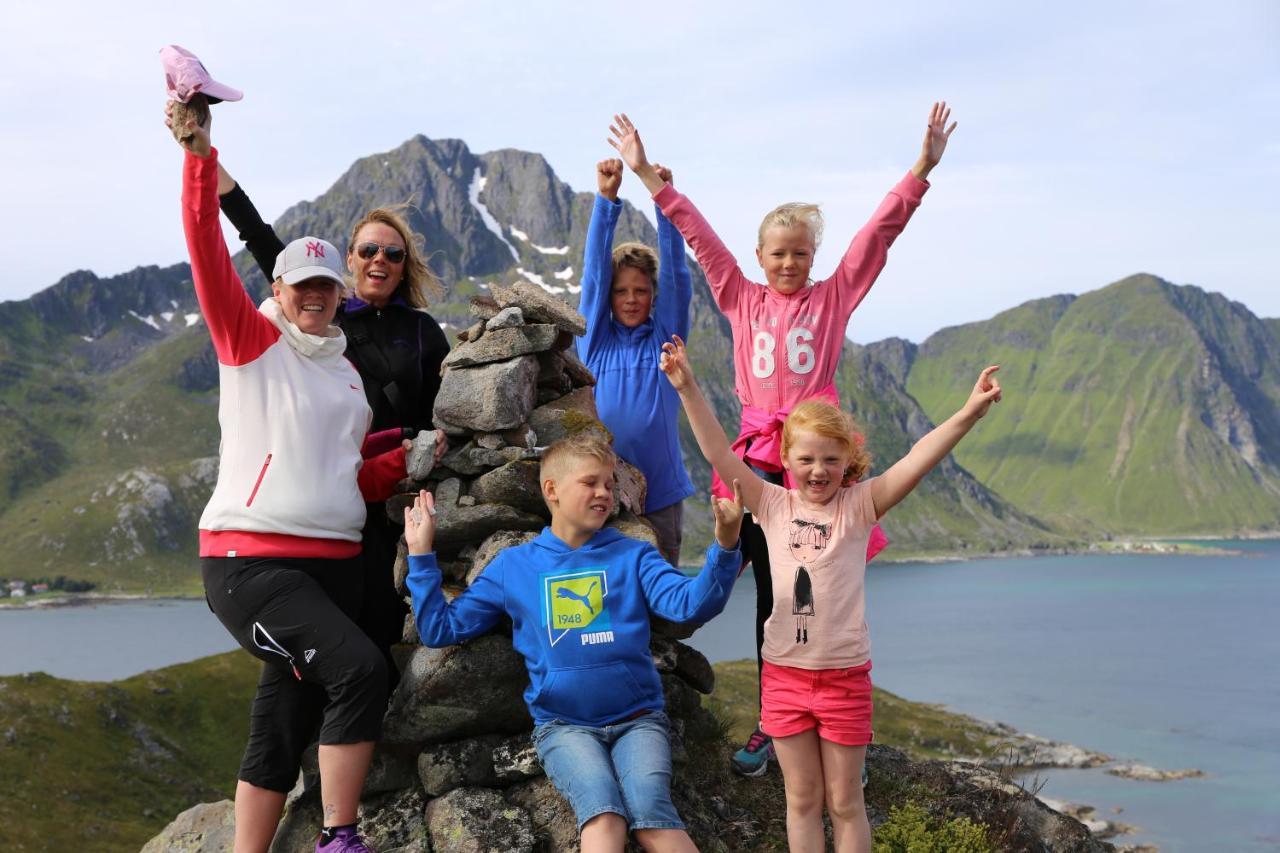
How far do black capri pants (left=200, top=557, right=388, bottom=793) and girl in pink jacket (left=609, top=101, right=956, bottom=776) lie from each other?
3.30m

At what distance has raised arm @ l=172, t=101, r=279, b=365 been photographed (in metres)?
6.65

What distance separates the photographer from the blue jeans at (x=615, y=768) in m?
6.55

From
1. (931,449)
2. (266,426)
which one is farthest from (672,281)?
(266,426)

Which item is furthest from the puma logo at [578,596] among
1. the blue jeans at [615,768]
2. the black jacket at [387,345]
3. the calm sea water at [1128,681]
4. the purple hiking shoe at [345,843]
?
the calm sea water at [1128,681]

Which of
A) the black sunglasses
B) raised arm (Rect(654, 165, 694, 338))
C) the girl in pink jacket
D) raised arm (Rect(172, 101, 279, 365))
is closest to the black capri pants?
raised arm (Rect(172, 101, 279, 365))

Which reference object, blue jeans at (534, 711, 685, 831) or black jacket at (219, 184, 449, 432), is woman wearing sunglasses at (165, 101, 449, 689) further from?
blue jeans at (534, 711, 685, 831)

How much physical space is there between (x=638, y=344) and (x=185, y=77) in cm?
479

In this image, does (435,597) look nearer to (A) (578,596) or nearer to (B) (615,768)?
(A) (578,596)

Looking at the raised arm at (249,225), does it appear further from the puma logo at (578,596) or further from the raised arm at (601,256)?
the puma logo at (578,596)

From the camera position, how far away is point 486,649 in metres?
8.34

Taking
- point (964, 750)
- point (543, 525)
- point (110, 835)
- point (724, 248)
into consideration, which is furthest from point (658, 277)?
point (964, 750)

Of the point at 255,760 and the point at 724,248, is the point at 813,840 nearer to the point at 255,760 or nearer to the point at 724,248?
the point at 255,760

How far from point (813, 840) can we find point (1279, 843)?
224 feet

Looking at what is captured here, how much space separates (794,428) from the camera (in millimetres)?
7418
